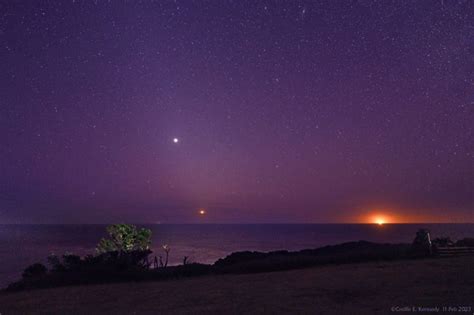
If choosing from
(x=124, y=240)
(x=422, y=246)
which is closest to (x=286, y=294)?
(x=422, y=246)

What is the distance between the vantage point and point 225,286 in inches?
740

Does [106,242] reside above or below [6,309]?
above

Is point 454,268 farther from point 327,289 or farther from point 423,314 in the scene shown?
point 423,314

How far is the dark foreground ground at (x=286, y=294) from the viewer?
13.5m

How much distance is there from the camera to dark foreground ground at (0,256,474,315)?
44.4 ft

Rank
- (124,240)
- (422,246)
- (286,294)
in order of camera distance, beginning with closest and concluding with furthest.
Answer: (286,294)
(422,246)
(124,240)

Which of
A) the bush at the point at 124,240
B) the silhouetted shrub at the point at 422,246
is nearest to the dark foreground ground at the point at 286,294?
the silhouetted shrub at the point at 422,246

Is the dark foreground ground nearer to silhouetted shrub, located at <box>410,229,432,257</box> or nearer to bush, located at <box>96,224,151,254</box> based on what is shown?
silhouetted shrub, located at <box>410,229,432,257</box>

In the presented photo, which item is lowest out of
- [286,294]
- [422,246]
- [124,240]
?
[286,294]

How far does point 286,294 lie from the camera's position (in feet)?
52.5

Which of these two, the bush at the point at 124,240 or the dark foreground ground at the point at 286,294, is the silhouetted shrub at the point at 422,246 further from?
the bush at the point at 124,240

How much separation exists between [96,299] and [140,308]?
3.29 metres

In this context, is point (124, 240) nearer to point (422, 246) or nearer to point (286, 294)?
point (286, 294)

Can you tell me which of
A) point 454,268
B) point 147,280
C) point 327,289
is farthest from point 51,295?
point 454,268
